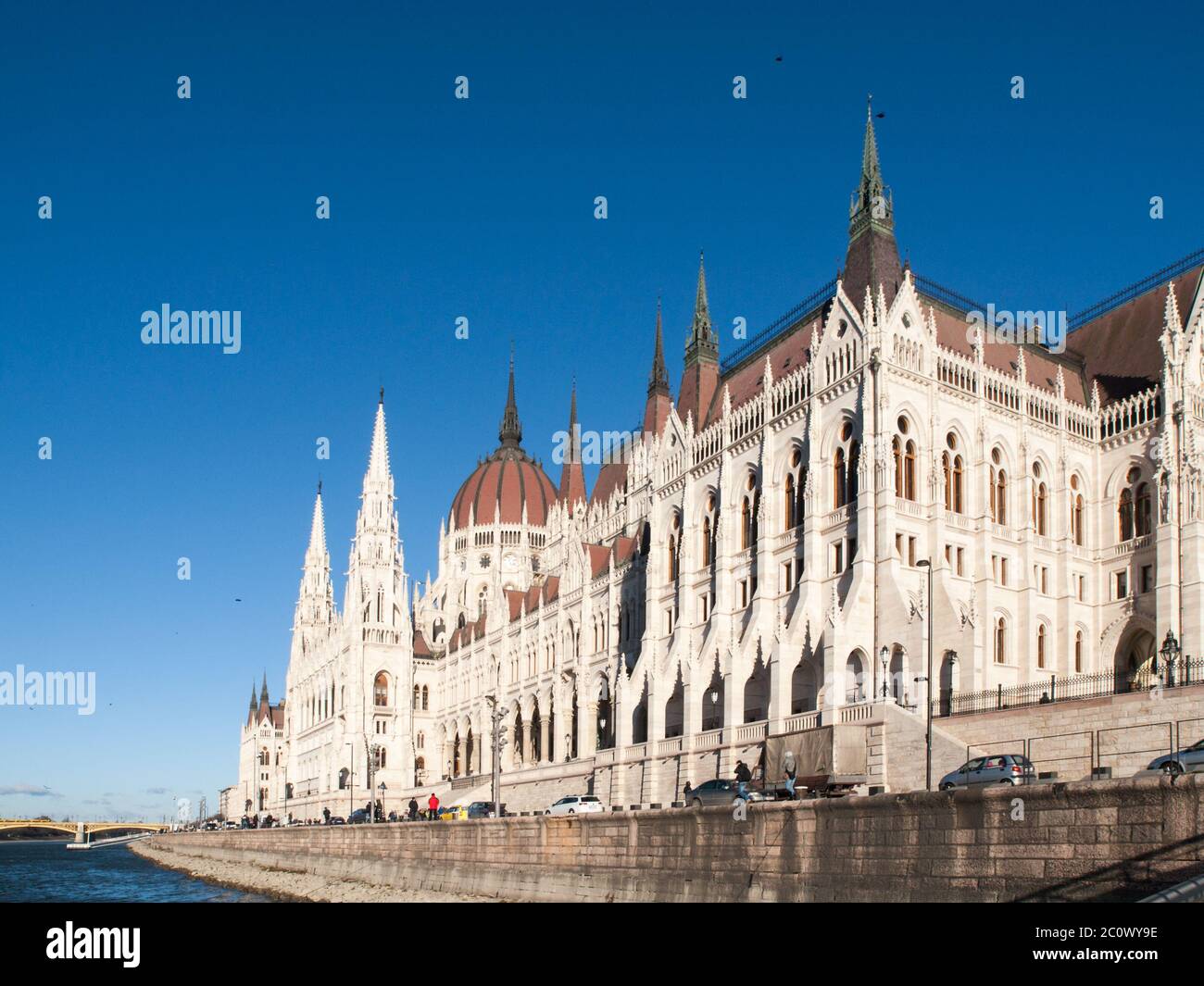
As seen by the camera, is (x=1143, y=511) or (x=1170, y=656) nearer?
(x=1170, y=656)

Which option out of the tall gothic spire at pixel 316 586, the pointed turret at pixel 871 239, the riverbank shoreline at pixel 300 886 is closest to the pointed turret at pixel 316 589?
the tall gothic spire at pixel 316 586

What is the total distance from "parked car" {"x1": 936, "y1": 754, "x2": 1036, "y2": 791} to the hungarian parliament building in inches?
352

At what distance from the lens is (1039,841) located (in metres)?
23.7

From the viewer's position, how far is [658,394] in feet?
319

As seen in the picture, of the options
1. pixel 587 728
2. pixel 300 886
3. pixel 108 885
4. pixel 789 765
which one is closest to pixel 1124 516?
pixel 789 765

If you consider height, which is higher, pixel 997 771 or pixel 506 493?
pixel 506 493

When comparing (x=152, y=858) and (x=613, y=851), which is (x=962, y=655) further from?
(x=152, y=858)

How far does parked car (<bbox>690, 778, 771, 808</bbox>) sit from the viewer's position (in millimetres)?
39281

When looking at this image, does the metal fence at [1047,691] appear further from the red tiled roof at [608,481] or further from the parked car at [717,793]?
the red tiled roof at [608,481]

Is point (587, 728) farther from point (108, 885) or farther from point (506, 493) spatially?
point (506, 493)

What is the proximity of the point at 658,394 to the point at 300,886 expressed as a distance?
46090 mm
